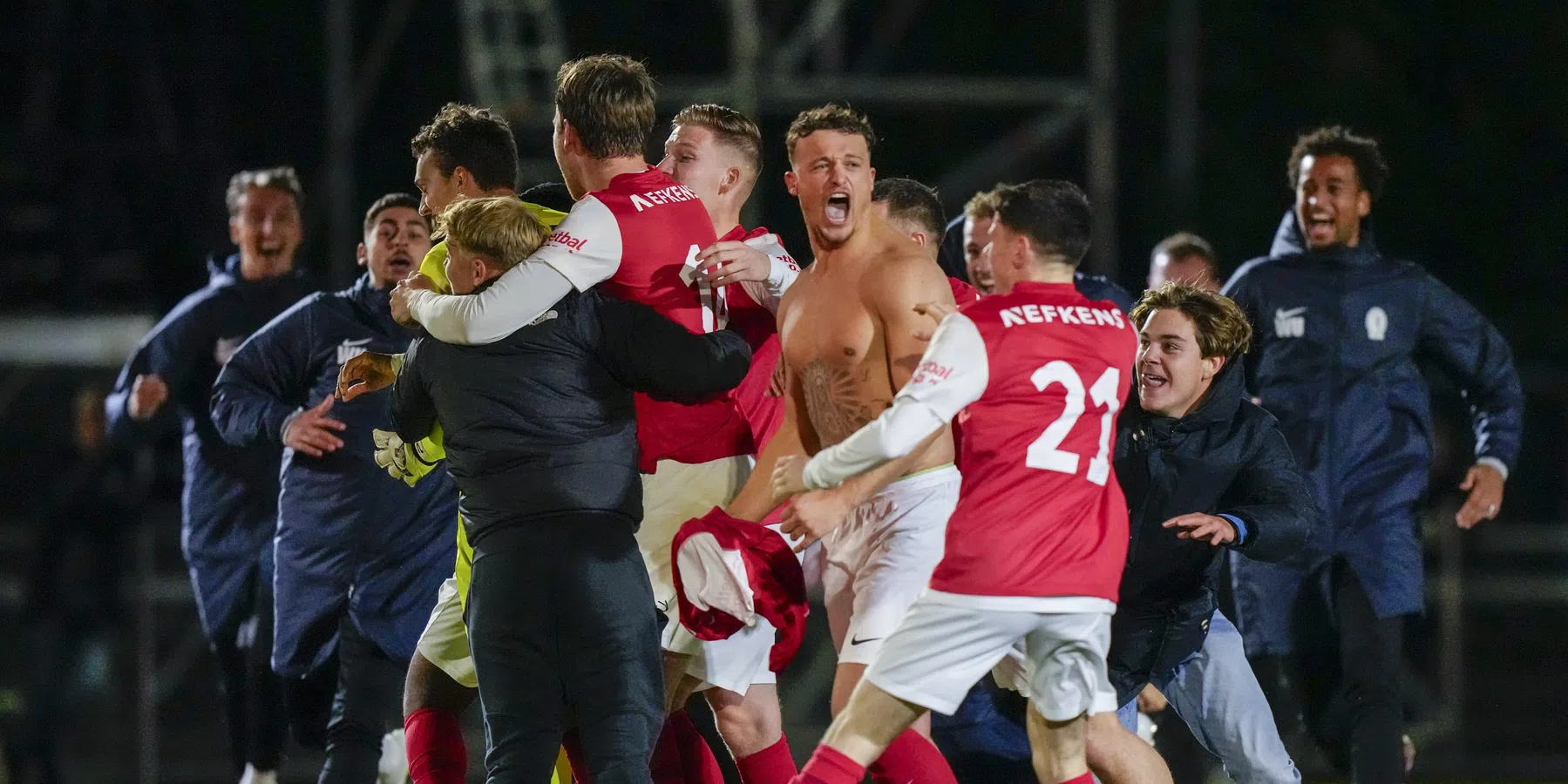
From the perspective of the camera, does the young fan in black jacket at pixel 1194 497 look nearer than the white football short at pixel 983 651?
No

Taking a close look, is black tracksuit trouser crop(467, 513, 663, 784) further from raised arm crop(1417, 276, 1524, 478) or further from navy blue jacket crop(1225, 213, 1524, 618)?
raised arm crop(1417, 276, 1524, 478)

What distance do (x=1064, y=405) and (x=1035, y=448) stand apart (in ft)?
0.40

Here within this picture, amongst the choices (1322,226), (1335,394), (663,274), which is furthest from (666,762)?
(1322,226)

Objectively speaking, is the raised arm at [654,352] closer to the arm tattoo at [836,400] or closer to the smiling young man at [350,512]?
the arm tattoo at [836,400]

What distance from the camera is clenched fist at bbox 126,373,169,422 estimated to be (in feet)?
23.7

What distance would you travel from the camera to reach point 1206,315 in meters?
5.77

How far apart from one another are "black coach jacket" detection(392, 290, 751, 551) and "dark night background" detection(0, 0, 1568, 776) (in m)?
9.49

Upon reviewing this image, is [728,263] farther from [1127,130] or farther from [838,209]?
[1127,130]

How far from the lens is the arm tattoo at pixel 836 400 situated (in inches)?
202

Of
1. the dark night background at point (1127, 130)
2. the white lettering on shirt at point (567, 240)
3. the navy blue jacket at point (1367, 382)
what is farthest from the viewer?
the dark night background at point (1127, 130)

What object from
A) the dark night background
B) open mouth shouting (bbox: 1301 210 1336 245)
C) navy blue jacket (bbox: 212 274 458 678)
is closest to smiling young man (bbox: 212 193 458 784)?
navy blue jacket (bbox: 212 274 458 678)

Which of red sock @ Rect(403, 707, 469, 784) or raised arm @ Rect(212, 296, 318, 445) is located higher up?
raised arm @ Rect(212, 296, 318, 445)

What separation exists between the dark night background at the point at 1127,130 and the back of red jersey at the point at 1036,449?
9.36m

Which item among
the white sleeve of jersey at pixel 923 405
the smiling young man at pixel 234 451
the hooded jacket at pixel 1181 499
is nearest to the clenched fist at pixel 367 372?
the white sleeve of jersey at pixel 923 405
